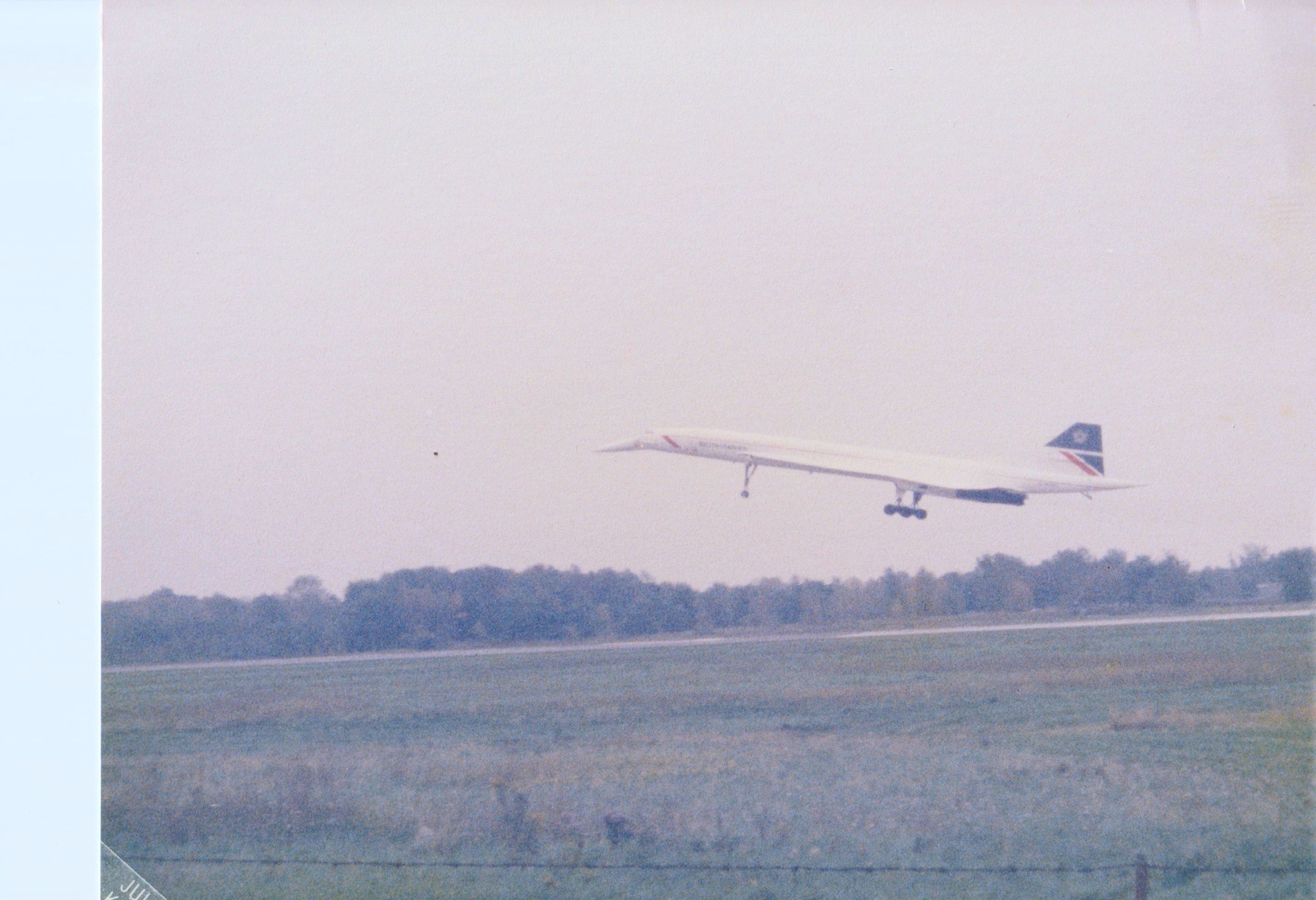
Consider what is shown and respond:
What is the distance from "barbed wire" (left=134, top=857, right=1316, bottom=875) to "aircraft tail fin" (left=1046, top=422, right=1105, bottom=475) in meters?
2.29

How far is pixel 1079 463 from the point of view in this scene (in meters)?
6.03

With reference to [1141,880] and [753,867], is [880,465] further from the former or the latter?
[1141,880]

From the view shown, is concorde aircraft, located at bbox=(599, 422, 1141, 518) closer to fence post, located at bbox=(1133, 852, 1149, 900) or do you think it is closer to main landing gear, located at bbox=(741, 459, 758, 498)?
main landing gear, located at bbox=(741, 459, 758, 498)

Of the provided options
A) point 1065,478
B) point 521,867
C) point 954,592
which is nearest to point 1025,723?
point 954,592

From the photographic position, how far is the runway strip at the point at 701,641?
246 inches

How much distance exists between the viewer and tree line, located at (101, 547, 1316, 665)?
6.12 meters

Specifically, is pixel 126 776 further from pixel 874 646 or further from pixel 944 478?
pixel 944 478

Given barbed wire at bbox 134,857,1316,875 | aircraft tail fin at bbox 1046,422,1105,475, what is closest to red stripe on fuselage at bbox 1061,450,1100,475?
aircraft tail fin at bbox 1046,422,1105,475

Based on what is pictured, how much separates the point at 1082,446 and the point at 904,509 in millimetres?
1209

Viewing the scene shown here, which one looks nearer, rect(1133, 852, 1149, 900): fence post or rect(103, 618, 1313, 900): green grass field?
rect(1133, 852, 1149, 900): fence post

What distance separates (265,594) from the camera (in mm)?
6312

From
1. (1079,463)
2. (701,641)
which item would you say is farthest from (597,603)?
(1079,463)

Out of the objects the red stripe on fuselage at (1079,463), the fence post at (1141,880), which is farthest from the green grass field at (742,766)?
the red stripe on fuselage at (1079,463)

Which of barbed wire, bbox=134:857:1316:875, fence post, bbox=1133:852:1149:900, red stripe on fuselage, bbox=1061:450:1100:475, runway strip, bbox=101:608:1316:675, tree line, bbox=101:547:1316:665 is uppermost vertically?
red stripe on fuselage, bbox=1061:450:1100:475
